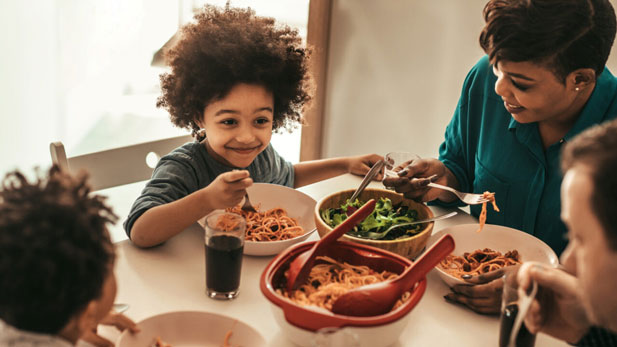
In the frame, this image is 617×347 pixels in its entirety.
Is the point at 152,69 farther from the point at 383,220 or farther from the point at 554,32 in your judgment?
the point at 554,32

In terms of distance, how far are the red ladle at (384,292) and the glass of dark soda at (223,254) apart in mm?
282

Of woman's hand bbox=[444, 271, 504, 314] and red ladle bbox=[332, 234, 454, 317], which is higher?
red ladle bbox=[332, 234, 454, 317]

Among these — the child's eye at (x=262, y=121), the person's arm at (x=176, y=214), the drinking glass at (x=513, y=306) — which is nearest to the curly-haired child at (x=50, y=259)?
the person's arm at (x=176, y=214)

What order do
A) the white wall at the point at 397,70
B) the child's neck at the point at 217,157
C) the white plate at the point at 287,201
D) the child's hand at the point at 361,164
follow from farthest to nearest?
the white wall at the point at 397,70 < the child's hand at the point at 361,164 < the child's neck at the point at 217,157 < the white plate at the point at 287,201

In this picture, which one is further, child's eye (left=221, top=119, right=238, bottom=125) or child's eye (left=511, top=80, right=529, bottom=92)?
child's eye (left=221, top=119, right=238, bottom=125)

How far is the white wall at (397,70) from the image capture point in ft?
10.3

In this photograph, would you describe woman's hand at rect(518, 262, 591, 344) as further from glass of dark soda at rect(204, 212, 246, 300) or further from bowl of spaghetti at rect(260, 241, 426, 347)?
glass of dark soda at rect(204, 212, 246, 300)

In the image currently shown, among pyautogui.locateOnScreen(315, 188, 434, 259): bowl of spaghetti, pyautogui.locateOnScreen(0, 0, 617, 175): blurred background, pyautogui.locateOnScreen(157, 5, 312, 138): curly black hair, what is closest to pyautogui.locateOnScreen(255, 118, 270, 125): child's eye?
pyautogui.locateOnScreen(157, 5, 312, 138): curly black hair

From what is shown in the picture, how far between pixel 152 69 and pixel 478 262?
231cm

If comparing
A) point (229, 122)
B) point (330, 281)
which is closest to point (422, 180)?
point (330, 281)

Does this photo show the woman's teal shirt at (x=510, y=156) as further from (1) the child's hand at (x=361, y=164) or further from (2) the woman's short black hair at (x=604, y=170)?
(2) the woman's short black hair at (x=604, y=170)

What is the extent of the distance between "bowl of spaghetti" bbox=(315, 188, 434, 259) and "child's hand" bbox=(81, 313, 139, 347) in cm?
53

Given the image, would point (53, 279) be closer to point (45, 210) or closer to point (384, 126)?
point (45, 210)

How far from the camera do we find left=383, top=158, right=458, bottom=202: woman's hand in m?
1.61
